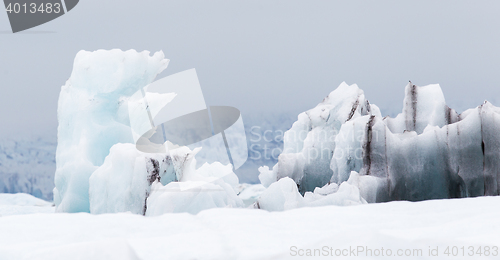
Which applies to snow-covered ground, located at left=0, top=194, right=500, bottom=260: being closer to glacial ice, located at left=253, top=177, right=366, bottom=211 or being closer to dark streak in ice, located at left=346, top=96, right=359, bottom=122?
glacial ice, located at left=253, top=177, right=366, bottom=211

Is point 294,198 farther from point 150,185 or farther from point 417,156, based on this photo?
point 150,185

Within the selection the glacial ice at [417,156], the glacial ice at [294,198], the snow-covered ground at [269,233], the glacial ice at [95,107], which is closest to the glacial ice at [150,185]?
the glacial ice at [294,198]

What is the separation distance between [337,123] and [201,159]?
→ 14.0 feet

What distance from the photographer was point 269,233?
352 cm

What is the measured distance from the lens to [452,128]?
798cm

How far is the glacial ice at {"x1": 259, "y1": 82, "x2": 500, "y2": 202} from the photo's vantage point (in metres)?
7.75

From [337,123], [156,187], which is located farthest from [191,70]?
[337,123]

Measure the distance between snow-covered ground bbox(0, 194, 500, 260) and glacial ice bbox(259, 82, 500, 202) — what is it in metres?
3.50

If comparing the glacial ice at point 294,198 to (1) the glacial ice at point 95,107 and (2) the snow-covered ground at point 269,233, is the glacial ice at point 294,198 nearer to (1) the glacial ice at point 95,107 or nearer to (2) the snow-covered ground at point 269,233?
(2) the snow-covered ground at point 269,233

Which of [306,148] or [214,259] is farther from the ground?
[214,259]

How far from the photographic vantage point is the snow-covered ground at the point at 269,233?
2.79 meters

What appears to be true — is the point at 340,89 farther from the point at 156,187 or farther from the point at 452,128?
the point at 156,187

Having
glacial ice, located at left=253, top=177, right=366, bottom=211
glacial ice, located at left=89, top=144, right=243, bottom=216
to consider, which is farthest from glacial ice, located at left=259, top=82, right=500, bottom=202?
glacial ice, located at left=89, top=144, right=243, bottom=216

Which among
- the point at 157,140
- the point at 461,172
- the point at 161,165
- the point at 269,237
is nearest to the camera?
the point at 269,237
